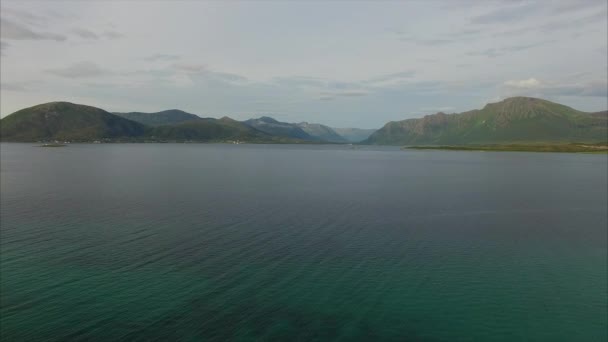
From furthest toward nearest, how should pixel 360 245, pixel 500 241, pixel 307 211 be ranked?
pixel 307 211 → pixel 500 241 → pixel 360 245

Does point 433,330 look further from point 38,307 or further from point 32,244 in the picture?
point 32,244

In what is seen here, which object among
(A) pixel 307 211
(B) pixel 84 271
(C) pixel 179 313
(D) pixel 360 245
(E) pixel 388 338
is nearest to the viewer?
(E) pixel 388 338

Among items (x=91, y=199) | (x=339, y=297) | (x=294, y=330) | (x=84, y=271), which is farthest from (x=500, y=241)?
(x=91, y=199)

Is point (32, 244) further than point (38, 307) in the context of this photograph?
Yes

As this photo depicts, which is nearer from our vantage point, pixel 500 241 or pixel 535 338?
pixel 535 338

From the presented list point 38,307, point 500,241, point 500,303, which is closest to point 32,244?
point 38,307

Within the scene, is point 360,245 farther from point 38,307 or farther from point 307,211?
point 38,307

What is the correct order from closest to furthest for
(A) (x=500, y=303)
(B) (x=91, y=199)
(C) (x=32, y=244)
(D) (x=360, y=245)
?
(A) (x=500, y=303), (C) (x=32, y=244), (D) (x=360, y=245), (B) (x=91, y=199)
